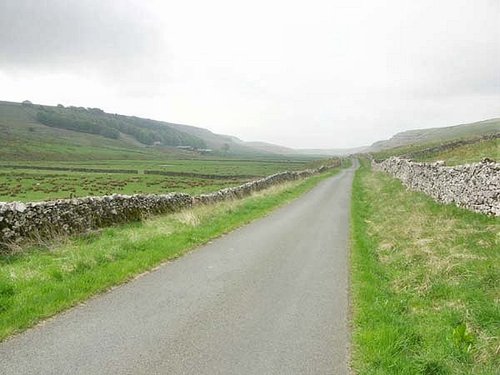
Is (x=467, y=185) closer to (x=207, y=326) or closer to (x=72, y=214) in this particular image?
(x=207, y=326)

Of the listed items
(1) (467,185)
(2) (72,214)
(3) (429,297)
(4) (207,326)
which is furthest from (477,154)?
(4) (207,326)

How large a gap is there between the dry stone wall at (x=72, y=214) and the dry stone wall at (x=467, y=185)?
14.1 m

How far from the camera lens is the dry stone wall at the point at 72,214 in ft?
44.5

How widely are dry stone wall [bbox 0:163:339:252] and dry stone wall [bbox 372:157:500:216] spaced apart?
14.1 metres

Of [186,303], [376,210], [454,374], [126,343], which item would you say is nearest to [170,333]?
[126,343]

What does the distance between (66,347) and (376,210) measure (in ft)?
69.6

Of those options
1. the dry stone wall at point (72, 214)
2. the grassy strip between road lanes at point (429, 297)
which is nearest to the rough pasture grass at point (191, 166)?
the dry stone wall at point (72, 214)

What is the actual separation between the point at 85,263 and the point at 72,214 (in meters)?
6.21

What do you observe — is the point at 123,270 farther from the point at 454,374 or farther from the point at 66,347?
the point at 454,374

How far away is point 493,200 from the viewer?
49.7 feet

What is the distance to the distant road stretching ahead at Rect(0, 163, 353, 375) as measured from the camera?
238 inches

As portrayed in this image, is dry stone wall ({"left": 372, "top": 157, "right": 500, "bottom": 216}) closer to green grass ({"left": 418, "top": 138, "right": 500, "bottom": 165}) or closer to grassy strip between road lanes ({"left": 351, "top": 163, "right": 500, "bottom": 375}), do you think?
grassy strip between road lanes ({"left": 351, "top": 163, "right": 500, "bottom": 375})

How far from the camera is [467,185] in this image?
17875 millimetres

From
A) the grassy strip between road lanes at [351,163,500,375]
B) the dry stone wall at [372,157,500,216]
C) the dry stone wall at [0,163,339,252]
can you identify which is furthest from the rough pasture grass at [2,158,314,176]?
the grassy strip between road lanes at [351,163,500,375]
